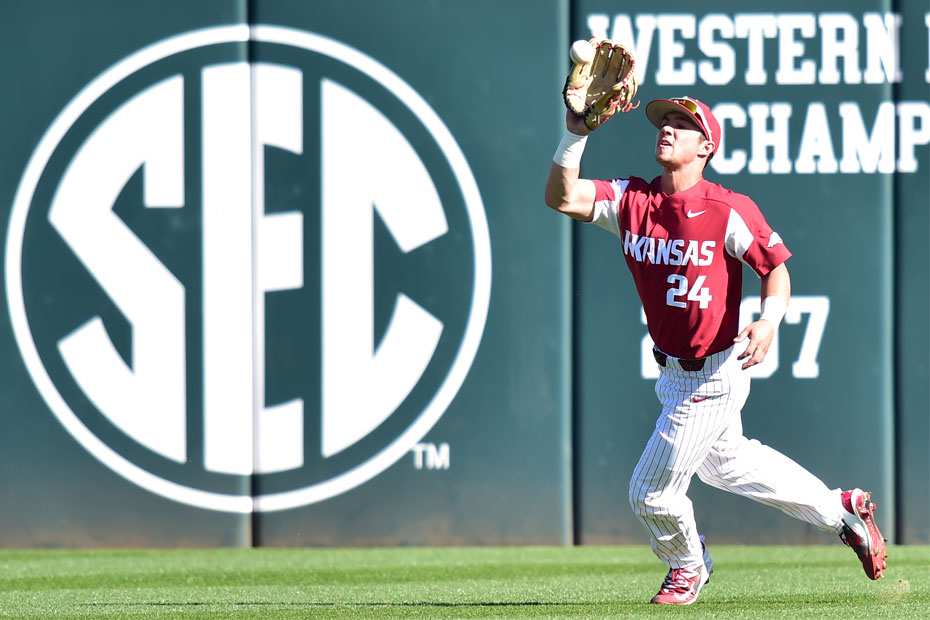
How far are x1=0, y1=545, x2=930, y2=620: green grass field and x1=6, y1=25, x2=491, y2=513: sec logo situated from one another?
1.41 feet

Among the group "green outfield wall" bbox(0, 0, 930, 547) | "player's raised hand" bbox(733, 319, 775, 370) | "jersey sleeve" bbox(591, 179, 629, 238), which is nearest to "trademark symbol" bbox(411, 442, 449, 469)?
"green outfield wall" bbox(0, 0, 930, 547)

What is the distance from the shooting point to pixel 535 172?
550cm

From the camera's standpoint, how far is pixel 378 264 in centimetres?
548

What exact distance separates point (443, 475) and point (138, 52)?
83.5 inches

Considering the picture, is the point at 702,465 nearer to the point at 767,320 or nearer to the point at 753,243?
the point at 767,320

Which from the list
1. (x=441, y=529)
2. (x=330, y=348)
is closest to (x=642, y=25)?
(x=330, y=348)

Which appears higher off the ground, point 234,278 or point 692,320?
point 234,278

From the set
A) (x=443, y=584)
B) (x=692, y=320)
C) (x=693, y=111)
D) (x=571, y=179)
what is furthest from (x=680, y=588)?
(x=693, y=111)

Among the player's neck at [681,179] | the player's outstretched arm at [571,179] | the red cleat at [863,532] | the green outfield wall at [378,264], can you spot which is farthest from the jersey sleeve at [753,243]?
the green outfield wall at [378,264]

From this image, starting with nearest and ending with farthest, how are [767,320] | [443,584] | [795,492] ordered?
1. [767,320]
2. [795,492]
3. [443,584]

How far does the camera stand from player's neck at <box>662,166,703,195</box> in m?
3.82

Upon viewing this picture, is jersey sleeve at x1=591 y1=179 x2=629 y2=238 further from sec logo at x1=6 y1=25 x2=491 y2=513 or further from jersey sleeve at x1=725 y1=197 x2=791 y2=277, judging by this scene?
sec logo at x1=6 y1=25 x2=491 y2=513

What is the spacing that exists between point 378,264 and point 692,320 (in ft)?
6.54

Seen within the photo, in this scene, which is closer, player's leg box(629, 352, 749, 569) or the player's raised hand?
the player's raised hand
